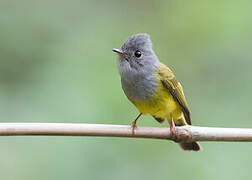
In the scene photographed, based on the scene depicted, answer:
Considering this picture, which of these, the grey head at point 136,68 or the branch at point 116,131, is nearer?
the branch at point 116,131

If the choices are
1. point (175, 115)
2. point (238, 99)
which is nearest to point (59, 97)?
point (175, 115)

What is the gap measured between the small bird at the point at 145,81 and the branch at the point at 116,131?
54 centimetres

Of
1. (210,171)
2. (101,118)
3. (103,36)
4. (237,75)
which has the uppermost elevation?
(103,36)

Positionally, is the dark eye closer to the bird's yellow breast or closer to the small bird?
the small bird

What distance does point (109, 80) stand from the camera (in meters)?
4.77

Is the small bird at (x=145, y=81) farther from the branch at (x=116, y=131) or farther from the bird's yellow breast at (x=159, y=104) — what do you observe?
the branch at (x=116, y=131)

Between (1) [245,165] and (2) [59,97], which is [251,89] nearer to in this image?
(1) [245,165]

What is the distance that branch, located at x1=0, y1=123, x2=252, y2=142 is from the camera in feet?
9.65

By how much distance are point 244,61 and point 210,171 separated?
4.95ft

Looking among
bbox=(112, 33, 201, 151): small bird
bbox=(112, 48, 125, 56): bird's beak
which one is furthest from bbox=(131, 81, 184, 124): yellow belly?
bbox=(112, 48, 125, 56): bird's beak

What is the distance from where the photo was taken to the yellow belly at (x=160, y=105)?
13.1ft

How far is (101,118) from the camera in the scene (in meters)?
4.31

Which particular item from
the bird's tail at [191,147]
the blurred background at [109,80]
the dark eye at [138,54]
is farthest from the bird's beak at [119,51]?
the bird's tail at [191,147]

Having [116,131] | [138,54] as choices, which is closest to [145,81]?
[138,54]
